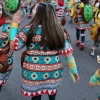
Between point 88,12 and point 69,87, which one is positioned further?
point 88,12

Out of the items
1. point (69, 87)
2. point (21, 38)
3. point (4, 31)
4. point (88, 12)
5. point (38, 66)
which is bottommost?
point (69, 87)

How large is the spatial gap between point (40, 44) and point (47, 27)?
194 mm

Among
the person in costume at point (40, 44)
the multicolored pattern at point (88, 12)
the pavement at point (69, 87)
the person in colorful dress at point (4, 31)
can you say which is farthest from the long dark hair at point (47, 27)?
the multicolored pattern at point (88, 12)

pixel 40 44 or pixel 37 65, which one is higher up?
pixel 40 44

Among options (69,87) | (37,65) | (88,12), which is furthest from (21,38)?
(88,12)

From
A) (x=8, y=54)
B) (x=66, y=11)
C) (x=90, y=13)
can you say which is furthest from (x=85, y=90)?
(x=66, y=11)

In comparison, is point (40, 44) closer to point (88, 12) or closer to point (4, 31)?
point (4, 31)

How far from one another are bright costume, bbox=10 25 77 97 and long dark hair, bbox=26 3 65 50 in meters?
0.04

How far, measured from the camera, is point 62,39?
262 cm

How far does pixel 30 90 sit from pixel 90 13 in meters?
3.90

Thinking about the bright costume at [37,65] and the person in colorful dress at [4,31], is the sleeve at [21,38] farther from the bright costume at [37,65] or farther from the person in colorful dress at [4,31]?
the person in colorful dress at [4,31]

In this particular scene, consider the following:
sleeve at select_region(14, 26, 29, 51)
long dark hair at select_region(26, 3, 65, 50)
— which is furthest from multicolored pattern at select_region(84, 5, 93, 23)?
sleeve at select_region(14, 26, 29, 51)

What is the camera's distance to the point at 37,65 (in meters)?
2.61

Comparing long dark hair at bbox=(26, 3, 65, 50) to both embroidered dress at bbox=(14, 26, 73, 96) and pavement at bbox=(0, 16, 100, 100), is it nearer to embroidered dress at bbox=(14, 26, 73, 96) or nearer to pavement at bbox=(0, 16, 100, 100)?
embroidered dress at bbox=(14, 26, 73, 96)
